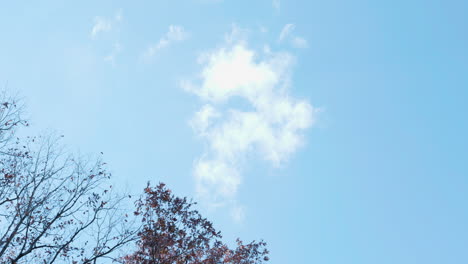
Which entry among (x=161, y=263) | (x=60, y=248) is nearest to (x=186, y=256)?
(x=161, y=263)

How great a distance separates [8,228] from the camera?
45.2 ft

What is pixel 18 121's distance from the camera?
15195 mm

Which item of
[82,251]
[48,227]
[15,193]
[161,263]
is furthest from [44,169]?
[161,263]

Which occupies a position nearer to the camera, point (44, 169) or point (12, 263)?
point (12, 263)

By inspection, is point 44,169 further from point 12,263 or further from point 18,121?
point 12,263

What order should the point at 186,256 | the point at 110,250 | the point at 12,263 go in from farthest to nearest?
the point at 186,256
the point at 110,250
the point at 12,263

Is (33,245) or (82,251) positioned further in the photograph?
(82,251)

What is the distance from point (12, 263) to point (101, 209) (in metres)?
4.02

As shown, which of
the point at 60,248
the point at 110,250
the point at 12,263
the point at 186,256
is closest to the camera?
the point at 12,263

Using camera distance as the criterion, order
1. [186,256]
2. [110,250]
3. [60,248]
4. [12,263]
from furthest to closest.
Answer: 1. [186,256]
2. [110,250]
3. [60,248]
4. [12,263]

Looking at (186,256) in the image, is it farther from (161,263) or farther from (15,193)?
(15,193)

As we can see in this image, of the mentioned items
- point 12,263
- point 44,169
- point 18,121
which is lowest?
point 12,263

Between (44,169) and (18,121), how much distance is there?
215cm

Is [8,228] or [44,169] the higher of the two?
[44,169]
